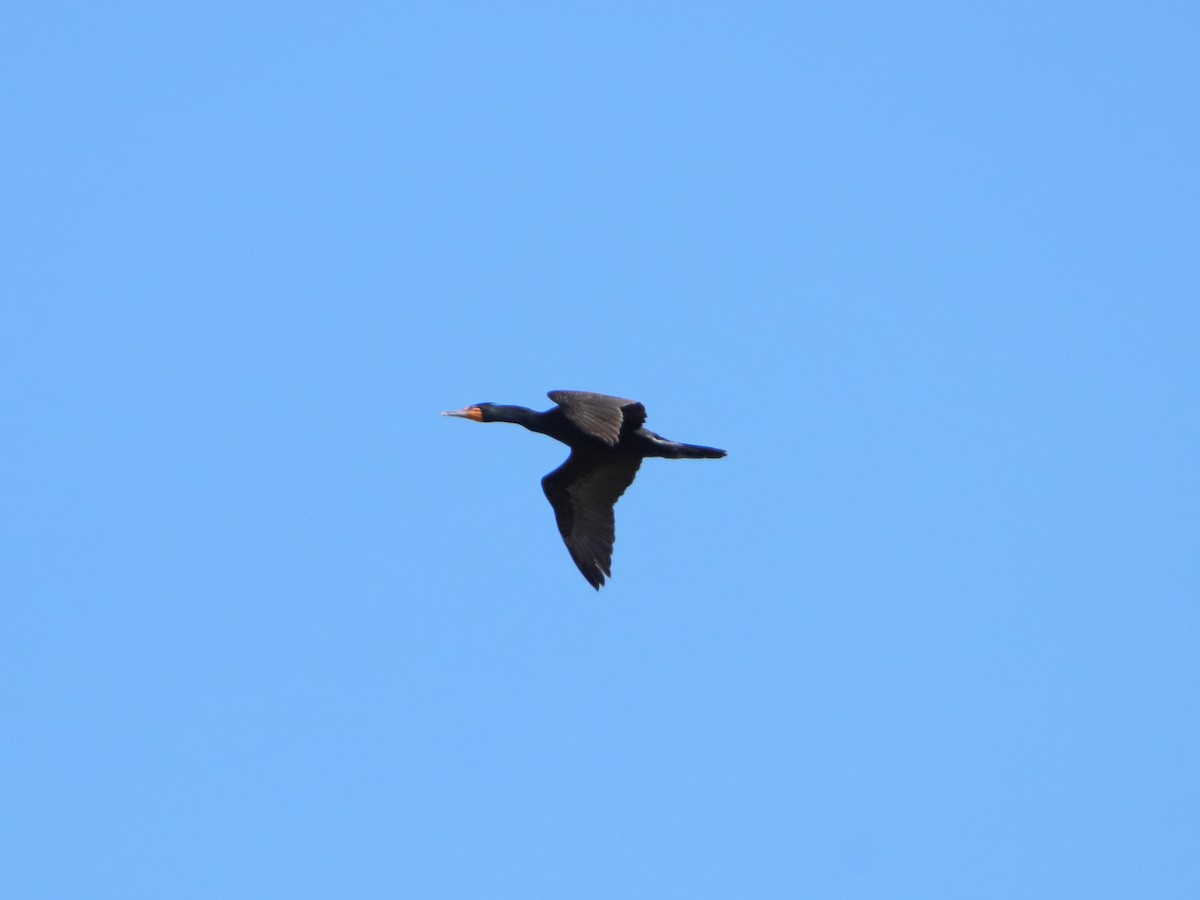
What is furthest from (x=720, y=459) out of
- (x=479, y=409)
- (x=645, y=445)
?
(x=479, y=409)

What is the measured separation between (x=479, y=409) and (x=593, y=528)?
1.79 metres

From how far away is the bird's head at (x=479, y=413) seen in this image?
2083cm

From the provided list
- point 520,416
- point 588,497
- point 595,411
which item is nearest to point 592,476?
point 588,497

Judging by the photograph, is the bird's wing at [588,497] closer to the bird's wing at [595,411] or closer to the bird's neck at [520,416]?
the bird's neck at [520,416]

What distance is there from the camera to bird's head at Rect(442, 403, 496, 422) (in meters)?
20.8

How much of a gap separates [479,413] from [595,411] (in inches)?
115

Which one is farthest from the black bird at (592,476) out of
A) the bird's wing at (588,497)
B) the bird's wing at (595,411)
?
the bird's wing at (595,411)

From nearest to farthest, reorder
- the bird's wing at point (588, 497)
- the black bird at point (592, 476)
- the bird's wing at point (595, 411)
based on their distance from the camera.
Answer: the bird's wing at point (595, 411) < the black bird at point (592, 476) < the bird's wing at point (588, 497)

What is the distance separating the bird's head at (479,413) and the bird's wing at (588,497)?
95cm

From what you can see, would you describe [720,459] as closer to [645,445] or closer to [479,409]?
[645,445]

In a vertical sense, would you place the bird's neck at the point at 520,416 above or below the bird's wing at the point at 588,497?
above

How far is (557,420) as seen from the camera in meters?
20.3

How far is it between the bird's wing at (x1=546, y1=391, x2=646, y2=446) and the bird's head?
2.18 m

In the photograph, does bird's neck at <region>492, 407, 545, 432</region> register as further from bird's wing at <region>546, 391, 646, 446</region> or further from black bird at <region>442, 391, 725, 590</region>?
bird's wing at <region>546, 391, 646, 446</region>
